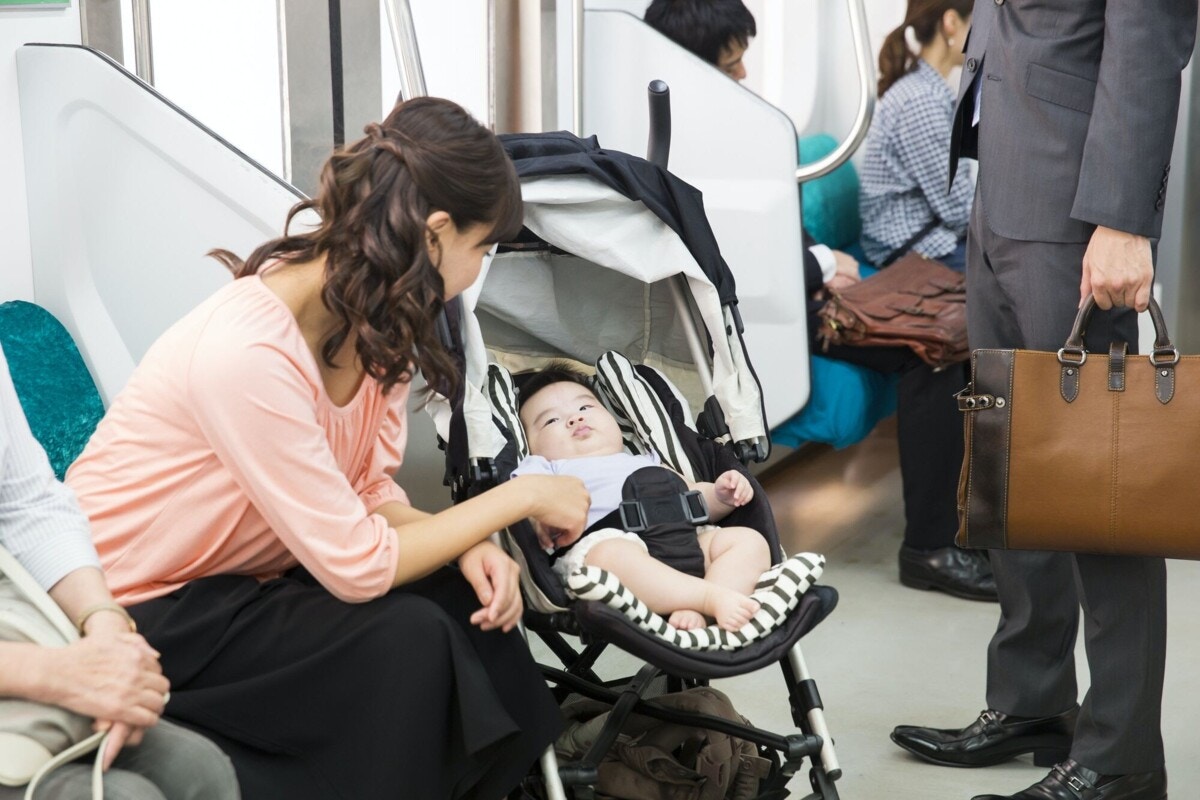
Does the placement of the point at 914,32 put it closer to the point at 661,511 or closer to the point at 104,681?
the point at 661,511

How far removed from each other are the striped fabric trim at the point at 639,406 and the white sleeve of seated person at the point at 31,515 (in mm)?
1003

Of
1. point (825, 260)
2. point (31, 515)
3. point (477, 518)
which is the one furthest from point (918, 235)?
point (31, 515)

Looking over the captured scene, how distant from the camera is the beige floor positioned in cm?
223

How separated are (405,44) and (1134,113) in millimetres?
1338

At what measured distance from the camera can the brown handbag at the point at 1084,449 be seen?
180 cm

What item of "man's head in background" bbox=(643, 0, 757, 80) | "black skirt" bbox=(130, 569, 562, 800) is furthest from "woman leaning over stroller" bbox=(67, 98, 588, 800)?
"man's head in background" bbox=(643, 0, 757, 80)

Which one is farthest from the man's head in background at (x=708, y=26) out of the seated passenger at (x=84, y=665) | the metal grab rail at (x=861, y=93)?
the seated passenger at (x=84, y=665)

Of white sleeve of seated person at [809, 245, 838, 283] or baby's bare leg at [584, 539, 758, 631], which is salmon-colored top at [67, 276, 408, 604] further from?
white sleeve of seated person at [809, 245, 838, 283]

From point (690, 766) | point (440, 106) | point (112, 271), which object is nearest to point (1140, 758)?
point (690, 766)

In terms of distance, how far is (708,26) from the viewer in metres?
3.32

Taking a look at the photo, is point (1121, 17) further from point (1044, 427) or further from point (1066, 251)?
point (1044, 427)

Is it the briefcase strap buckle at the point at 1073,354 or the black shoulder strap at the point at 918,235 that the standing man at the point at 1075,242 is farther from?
the black shoulder strap at the point at 918,235

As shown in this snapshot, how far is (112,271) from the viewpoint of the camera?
2162 millimetres

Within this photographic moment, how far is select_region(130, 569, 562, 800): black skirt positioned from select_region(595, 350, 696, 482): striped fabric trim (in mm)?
729
